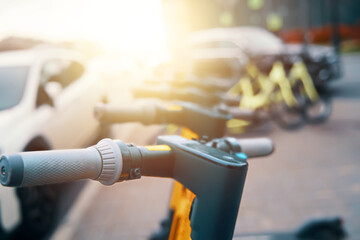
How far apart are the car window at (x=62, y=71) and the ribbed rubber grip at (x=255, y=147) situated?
4.07m

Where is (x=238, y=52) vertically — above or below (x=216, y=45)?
below

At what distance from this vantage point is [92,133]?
5414 mm

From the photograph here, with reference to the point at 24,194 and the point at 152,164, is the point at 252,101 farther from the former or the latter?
the point at 152,164

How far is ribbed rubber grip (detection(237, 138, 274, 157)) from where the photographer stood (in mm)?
1152

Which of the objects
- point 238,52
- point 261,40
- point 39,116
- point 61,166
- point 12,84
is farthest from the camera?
point 261,40

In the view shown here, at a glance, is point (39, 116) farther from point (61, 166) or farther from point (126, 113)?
point (61, 166)

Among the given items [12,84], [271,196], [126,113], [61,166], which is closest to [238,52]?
[271,196]

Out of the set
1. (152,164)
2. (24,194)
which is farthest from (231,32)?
(152,164)

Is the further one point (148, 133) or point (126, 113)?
point (148, 133)

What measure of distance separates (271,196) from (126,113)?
348 cm

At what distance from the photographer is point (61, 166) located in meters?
0.72

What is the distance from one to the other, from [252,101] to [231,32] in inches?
240

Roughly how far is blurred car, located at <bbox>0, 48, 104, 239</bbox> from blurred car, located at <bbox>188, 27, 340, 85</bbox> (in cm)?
631

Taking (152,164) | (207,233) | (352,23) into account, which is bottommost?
(352,23)
